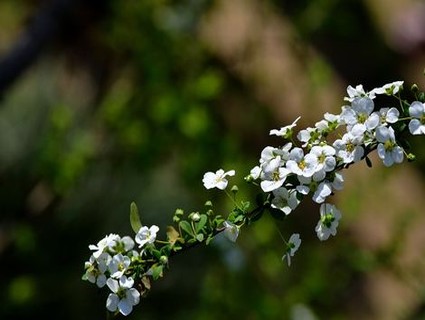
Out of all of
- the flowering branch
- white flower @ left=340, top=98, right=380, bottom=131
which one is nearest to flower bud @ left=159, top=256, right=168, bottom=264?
the flowering branch

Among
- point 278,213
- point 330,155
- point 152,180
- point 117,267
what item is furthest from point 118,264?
point 152,180

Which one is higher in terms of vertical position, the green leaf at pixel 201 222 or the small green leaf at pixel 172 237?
the green leaf at pixel 201 222

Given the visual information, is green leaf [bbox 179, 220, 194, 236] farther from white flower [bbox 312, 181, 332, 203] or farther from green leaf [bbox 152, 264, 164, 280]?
white flower [bbox 312, 181, 332, 203]

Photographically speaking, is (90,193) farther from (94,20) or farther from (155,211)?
(94,20)

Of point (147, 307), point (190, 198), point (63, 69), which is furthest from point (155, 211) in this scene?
point (63, 69)

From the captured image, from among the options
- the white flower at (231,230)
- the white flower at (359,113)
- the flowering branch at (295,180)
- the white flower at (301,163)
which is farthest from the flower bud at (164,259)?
the white flower at (359,113)

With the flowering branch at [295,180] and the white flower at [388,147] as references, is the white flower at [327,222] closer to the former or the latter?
the flowering branch at [295,180]

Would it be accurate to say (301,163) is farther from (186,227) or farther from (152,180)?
(152,180)
